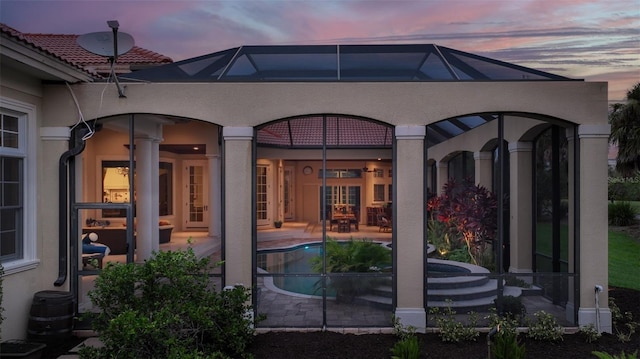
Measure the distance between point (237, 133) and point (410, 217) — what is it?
3.06m

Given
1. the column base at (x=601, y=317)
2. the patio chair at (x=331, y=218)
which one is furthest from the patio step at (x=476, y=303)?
the patio chair at (x=331, y=218)

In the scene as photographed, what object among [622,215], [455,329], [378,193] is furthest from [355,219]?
[622,215]

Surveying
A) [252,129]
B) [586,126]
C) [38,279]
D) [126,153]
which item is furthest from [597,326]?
[126,153]

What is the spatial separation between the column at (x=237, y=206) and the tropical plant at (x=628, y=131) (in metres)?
14.6

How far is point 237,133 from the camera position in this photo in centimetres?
704

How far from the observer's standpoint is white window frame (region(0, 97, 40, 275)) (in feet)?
21.6

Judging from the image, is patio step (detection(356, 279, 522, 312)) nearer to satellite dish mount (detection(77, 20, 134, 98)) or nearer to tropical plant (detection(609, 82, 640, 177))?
satellite dish mount (detection(77, 20, 134, 98))

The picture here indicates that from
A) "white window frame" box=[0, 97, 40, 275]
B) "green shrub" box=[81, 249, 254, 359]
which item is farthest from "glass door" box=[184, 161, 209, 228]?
"green shrub" box=[81, 249, 254, 359]

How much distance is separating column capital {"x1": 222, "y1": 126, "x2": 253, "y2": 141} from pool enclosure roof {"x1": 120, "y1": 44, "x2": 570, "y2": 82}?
79 cm

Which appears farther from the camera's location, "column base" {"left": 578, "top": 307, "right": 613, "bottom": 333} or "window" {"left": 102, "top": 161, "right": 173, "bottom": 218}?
"window" {"left": 102, "top": 161, "right": 173, "bottom": 218}

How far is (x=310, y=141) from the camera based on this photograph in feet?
26.7

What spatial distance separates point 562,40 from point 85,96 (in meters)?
10.9

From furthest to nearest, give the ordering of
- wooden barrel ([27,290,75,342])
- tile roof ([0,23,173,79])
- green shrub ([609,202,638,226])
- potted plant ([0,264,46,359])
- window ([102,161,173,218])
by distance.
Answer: green shrub ([609,202,638,226]), tile roof ([0,23,173,79]), window ([102,161,173,218]), wooden barrel ([27,290,75,342]), potted plant ([0,264,46,359])

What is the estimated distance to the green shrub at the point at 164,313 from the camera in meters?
4.96
